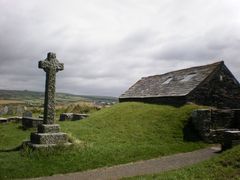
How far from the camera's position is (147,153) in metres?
14.4

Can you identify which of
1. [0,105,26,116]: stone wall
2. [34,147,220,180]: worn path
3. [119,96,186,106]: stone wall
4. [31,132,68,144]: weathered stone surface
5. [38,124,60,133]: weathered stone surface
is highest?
[119,96,186,106]: stone wall

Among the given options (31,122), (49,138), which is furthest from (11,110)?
(49,138)

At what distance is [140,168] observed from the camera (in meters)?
12.1

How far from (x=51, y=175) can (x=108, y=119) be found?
450 inches

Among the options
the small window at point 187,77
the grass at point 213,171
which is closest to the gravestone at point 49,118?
the grass at point 213,171

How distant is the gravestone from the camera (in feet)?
46.9

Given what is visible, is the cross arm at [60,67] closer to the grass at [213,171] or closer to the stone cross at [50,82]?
the stone cross at [50,82]

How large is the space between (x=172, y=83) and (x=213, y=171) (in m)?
16.8

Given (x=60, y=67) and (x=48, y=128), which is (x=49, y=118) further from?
(x=60, y=67)

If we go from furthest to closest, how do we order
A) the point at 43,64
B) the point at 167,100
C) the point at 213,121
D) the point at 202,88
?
1. the point at 167,100
2. the point at 202,88
3. the point at 213,121
4. the point at 43,64

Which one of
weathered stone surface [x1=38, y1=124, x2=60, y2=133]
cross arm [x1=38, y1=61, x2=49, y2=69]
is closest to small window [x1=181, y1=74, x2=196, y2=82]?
cross arm [x1=38, y1=61, x2=49, y2=69]

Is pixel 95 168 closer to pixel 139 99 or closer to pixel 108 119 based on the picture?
pixel 108 119

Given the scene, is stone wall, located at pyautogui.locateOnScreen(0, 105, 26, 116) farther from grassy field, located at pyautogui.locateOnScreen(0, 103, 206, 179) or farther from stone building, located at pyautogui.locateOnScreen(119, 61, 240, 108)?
stone building, located at pyautogui.locateOnScreen(119, 61, 240, 108)

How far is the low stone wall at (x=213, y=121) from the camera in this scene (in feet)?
59.1
